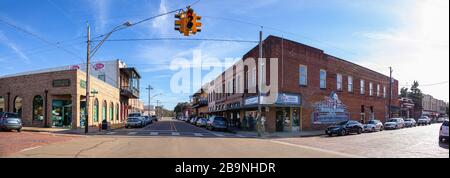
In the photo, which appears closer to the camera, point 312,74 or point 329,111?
point 312,74

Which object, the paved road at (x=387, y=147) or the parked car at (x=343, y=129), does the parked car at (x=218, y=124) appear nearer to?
the parked car at (x=343, y=129)

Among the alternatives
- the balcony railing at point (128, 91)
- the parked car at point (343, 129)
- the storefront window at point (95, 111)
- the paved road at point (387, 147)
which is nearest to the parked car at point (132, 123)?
the storefront window at point (95, 111)

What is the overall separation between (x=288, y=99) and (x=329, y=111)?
24.7 feet

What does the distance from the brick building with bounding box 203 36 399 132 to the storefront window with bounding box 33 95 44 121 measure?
20135mm

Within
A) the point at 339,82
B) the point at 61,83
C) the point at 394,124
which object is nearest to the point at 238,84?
the point at 339,82

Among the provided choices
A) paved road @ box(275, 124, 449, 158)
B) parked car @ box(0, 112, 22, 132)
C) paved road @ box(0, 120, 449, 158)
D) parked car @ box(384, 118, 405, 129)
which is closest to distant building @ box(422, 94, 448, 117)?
parked car @ box(384, 118, 405, 129)

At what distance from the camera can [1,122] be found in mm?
25969

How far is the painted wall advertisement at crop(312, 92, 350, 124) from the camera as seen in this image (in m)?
36.7

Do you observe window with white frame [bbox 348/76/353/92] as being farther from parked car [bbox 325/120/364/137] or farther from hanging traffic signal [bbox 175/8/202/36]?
hanging traffic signal [bbox 175/8/202/36]

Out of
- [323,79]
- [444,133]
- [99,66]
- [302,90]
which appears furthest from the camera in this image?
[99,66]

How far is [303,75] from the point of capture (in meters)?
35.5

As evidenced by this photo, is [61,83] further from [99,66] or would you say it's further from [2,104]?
[99,66]
